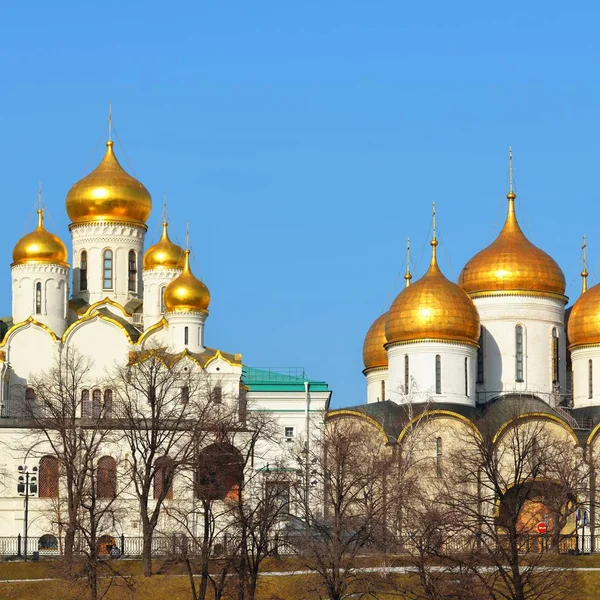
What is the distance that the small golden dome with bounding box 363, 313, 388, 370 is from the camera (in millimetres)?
61562

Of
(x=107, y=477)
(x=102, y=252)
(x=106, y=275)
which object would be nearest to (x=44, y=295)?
(x=106, y=275)

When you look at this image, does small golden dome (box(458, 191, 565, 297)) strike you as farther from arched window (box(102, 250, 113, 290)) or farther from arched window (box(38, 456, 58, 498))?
arched window (box(38, 456, 58, 498))

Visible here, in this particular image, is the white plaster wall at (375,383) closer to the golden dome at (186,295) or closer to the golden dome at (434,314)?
the golden dome at (434,314)

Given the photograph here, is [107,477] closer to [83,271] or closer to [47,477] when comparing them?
[47,477]

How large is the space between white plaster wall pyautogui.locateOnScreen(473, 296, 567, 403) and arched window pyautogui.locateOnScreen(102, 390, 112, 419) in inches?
433

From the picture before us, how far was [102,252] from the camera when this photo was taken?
61.2 meters

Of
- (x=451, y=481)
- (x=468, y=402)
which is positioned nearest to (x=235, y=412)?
(x=451, y=481)

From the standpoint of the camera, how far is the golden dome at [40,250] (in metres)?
58.8

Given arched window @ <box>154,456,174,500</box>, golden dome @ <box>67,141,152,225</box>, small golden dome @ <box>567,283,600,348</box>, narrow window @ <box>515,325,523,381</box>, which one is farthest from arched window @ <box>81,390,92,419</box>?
small golden dome @ <box>567,283,600,348</box>

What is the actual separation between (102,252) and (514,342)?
1303 centimetres

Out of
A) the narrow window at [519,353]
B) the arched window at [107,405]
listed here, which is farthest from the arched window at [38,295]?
the narrow window at [519,353]

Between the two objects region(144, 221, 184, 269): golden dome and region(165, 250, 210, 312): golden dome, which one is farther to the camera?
region(144, 221, 184, 269): golden dome

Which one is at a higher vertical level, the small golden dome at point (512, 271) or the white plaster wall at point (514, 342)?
the small golden dome at point (512, 271)

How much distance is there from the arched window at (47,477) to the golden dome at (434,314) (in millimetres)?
10545
